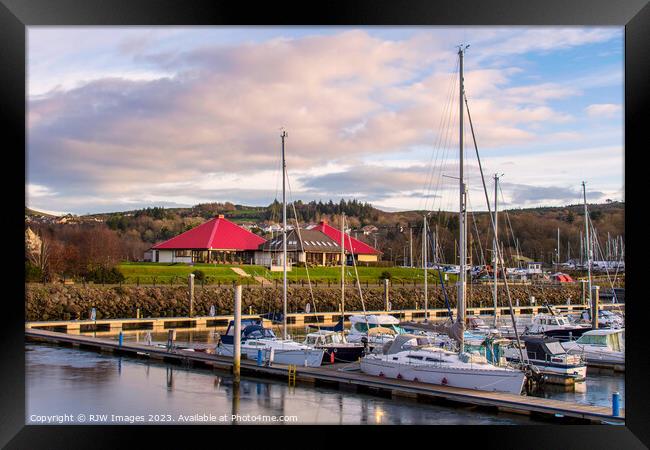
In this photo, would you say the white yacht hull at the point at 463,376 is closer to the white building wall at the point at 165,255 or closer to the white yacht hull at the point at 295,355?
the white yacht hull at the point at 295,355

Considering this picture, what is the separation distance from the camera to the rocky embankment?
29766 millimetres

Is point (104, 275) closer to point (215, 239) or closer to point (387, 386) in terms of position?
point (215, 239)

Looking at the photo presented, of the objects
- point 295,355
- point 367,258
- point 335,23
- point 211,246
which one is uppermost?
point 335,23

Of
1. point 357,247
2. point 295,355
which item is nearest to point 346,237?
point 357,247

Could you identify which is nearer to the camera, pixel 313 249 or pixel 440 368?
pixel 440 368

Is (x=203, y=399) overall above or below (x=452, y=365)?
below

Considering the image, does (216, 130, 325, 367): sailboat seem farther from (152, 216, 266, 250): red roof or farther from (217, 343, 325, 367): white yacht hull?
(152, 216, 266, 250): red roof

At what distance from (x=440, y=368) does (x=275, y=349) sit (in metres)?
4.92

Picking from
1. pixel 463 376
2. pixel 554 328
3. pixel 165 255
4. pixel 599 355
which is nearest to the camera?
pixel 463 376

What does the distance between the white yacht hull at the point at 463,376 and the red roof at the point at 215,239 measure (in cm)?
3199

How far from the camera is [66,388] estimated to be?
1527 cm

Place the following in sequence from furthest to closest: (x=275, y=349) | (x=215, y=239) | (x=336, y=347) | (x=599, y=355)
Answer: (x=215, y=239)
(x=599, y=355)
(x=336, y=347)
(x=275, y=349)

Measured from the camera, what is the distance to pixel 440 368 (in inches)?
570

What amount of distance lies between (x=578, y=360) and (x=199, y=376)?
9.35 m
